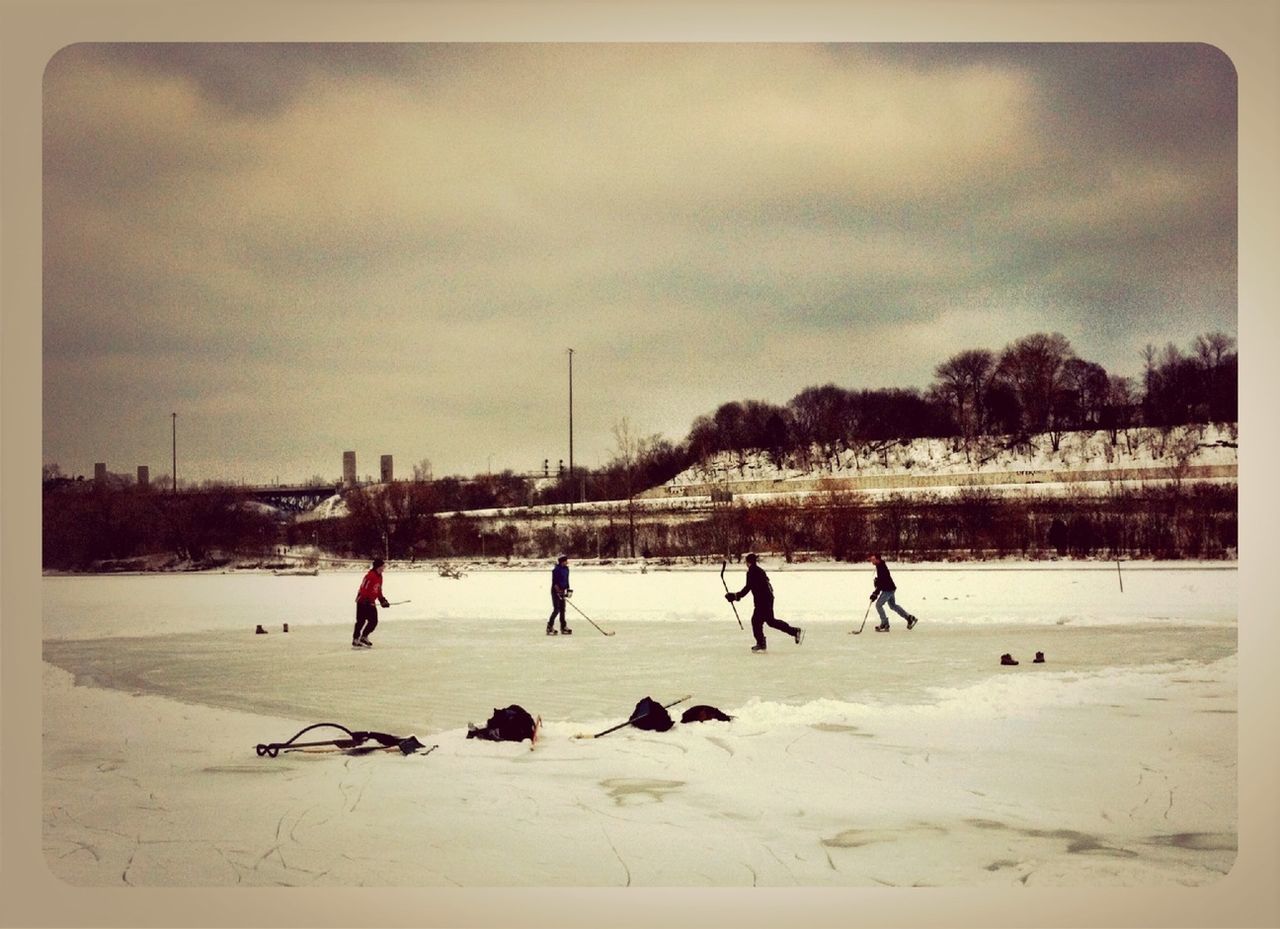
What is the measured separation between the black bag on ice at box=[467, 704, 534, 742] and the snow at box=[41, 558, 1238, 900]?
81 mm

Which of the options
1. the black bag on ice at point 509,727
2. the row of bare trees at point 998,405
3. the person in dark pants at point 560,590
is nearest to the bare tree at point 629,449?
the row of bare trees at point 998,405

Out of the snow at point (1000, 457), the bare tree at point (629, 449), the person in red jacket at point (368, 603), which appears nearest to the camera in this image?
the snow at point (1000, 457)

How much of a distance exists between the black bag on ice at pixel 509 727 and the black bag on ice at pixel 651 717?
29.1 inches

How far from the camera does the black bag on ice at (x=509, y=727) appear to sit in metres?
6.95

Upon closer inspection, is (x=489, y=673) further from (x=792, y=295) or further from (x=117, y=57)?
(x=117, y=57)

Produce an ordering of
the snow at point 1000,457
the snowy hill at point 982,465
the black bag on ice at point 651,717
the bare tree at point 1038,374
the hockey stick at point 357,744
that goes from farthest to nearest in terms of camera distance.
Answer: the bare tree at point 1038,374
the snowy hill at point 982,465
the snow at point 1000,457
the black bag on ice at point 651,717
the hockey stick at point 357,744

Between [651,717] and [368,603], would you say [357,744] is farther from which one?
[368,603]

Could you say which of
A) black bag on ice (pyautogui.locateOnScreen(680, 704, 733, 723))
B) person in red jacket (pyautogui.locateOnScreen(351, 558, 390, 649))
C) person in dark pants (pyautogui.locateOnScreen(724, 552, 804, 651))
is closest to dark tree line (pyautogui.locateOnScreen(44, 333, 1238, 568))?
person in red jacket (pyautogui.locateOnScreen(351, 558, 390, 649))

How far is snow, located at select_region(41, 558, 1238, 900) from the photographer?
5.52 m

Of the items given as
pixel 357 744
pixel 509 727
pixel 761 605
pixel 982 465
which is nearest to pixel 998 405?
pixel 982 465

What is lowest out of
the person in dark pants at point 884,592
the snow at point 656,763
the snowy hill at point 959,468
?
the snow at point 656,763

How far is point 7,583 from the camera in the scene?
21.8 ft

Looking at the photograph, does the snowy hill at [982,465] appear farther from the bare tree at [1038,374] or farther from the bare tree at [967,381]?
the bare tree at [967,381]

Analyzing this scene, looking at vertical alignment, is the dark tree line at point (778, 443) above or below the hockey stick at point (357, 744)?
above
